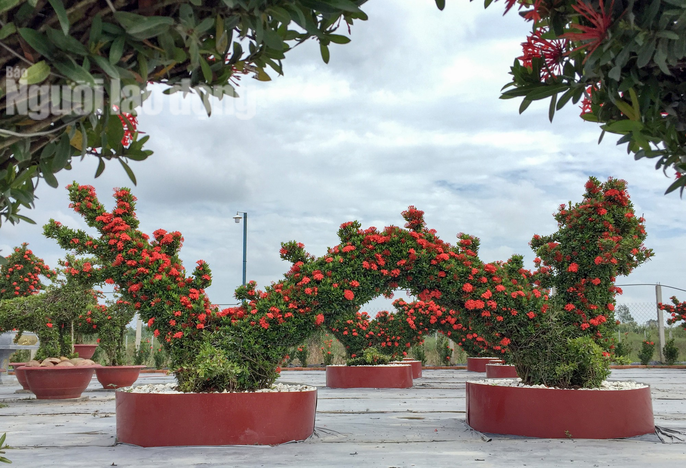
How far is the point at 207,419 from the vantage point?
493 centimetres

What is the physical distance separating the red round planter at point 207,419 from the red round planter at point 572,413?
2.35 metres

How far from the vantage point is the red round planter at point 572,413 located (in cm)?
527

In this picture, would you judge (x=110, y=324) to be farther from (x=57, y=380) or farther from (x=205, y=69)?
(x=205, y=69)

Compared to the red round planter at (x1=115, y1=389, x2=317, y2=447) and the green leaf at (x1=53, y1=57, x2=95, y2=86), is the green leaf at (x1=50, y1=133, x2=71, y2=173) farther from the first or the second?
the red round planter at (x1=115, y1=389, x2=317, y2=447)

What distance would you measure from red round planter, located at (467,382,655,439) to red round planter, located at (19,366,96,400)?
7.45m

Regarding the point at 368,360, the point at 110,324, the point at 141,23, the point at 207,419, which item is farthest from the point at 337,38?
the point at 110,324

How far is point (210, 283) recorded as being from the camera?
7.06 meters

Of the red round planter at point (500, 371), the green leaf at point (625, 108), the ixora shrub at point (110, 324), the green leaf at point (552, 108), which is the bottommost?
the red round planter at point (500, 371)

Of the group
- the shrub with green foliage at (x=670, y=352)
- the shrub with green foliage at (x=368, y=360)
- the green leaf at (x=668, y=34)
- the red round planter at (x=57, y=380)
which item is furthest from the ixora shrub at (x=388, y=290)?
the shrub with green foliage at (x=670, y=352)

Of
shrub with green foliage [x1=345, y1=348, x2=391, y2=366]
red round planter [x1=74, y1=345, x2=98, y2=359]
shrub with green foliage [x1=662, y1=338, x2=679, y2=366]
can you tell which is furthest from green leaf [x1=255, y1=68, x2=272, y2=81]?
shrub with green foliage [x1=662, y1=338, x2=679, y2=366]

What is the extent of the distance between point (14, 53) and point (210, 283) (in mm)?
6257

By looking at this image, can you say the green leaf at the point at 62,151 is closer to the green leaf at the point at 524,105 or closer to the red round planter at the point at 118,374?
the green leaf at the point at 524,105

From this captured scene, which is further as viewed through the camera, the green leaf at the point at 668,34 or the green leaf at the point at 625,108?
the green leaf at the point at 625,108

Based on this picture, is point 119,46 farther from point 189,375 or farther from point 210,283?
point 210,283
